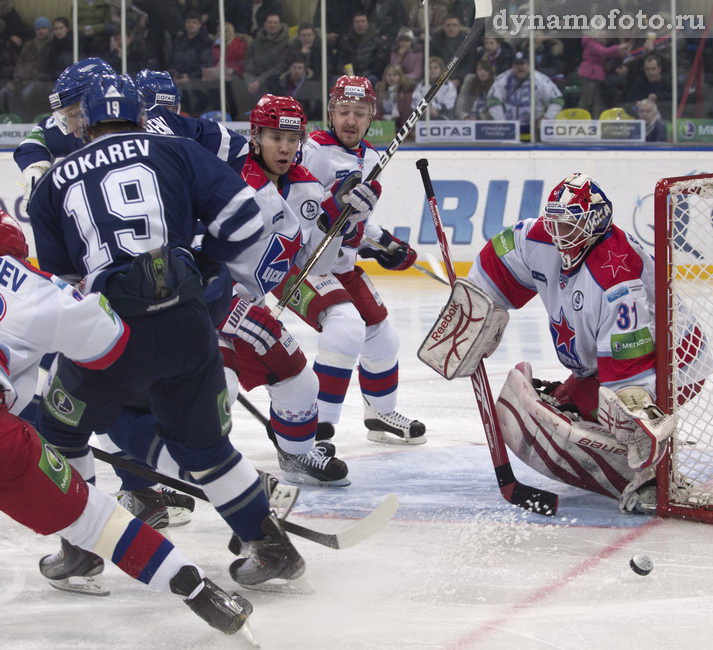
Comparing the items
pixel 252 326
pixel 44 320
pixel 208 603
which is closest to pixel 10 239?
pixel 44 320

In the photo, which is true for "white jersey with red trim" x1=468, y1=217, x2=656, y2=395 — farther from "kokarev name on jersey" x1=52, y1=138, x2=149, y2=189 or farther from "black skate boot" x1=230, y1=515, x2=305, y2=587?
"kokarev name on jersey" x1=52, y1=138, x2=149, y2=189

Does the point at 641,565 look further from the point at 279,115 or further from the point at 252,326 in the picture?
the point at 279,115

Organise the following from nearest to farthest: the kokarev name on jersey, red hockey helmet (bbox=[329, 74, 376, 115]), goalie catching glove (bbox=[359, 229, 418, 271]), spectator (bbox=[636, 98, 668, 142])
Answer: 1. the kokarev name on jersey
2. red hockey helmet (bbox=[329, 74, 376, 115])
3. goalie catching glove (bbox=[359, 229, 418, 271])
4. spectator (bbox=[636, 98, 668, 142])

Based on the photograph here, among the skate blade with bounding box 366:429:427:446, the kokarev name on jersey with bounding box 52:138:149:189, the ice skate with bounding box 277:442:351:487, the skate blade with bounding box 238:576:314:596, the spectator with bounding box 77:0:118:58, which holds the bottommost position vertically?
the skate blade with bounding box 366:429:427:446

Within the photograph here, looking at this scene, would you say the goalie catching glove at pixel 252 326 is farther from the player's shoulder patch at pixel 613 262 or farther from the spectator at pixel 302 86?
the spectator at pixel 302 86

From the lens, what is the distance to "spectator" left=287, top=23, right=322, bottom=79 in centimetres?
782

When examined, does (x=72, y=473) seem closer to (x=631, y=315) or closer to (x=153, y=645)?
(x=153, y=645)

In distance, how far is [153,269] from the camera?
1969mm

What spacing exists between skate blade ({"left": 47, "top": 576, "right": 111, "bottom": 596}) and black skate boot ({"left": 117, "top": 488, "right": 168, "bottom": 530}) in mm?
392

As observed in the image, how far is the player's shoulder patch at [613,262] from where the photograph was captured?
273cm

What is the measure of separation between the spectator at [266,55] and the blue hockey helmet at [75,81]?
5696 mm

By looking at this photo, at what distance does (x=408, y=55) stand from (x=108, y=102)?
19.7ft

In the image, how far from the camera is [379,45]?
26.1 ft

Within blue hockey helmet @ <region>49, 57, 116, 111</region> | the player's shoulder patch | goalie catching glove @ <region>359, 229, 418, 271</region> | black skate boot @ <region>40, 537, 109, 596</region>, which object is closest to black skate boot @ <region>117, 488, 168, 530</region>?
black skate boot @ <region>40, 537, 109, 596</region>
